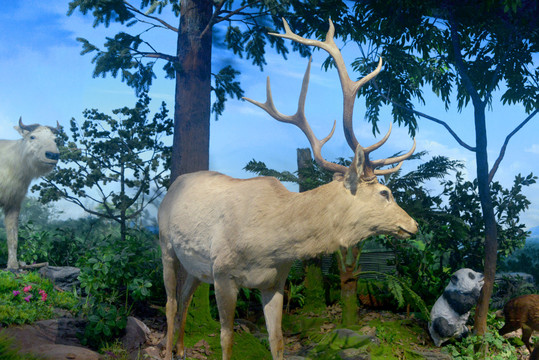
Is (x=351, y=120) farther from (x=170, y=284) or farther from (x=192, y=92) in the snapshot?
(x=192, y=92)

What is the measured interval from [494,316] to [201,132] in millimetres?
4082

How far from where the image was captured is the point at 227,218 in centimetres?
350

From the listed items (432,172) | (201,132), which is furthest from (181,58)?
(432,172)

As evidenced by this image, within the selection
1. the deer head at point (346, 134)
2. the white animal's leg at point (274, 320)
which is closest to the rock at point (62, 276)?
the white animal's leg at point (274, 320)

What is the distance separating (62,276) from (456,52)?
248 inches

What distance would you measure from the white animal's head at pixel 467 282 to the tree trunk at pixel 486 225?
172 millimetres

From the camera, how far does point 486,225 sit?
17.7ft

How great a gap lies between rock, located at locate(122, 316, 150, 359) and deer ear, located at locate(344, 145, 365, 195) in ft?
9.34

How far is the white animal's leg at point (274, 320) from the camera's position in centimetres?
342

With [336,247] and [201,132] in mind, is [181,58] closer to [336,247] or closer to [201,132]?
[201,132]

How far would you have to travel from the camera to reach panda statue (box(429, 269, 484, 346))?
5.00 metres

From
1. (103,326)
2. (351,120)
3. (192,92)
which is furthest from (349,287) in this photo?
(192,92)

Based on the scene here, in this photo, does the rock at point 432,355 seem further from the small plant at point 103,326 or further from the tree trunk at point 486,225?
the small plant at point 103,326

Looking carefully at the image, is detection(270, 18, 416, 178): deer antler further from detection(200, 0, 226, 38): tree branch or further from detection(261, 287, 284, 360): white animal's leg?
detection(200, 0, 226, 38): tree branch
